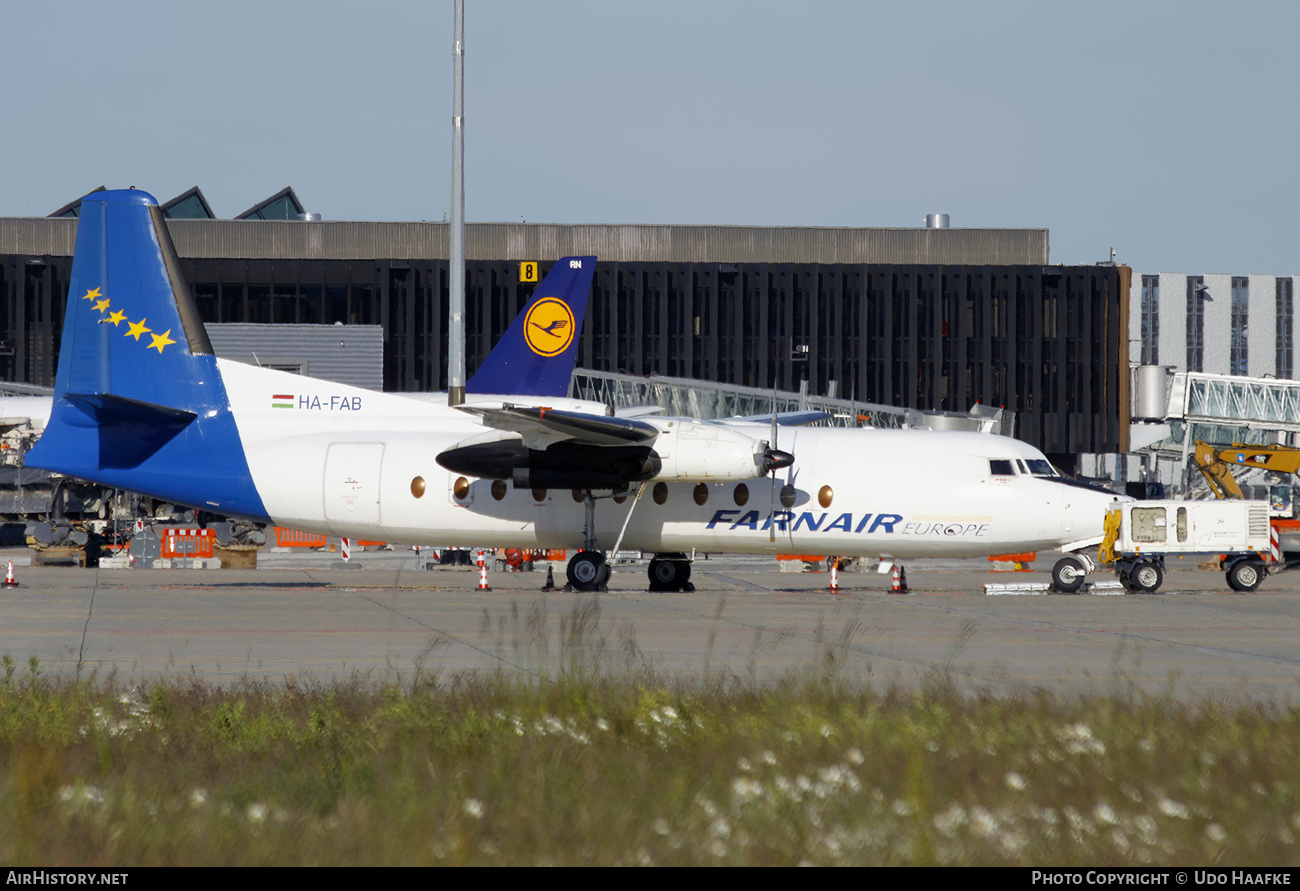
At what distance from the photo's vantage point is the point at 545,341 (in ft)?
112

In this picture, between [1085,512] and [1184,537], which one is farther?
[1184,537]

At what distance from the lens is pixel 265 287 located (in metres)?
77.9

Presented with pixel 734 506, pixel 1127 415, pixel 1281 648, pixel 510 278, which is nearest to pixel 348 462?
pixel 734 506

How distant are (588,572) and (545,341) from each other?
1190cm

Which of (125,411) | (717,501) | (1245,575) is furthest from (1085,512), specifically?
(125,411)

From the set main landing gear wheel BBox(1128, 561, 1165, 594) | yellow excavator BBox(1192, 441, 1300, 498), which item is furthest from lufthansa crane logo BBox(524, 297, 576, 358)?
yellow excavator BBox(1192, 441, 1300, 498)

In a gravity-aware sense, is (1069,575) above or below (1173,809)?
below

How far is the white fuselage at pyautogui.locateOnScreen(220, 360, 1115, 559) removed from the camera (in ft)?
76.8

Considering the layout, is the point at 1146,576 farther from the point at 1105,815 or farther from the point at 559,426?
the point at 1105,815

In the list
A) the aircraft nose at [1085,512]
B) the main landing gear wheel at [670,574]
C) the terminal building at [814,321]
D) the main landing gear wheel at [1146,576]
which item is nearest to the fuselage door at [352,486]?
the main landing gear wheel at [670,574]

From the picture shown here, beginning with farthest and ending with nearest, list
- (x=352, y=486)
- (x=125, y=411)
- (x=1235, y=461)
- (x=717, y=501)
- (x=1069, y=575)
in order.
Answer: (x=1235, y=461) → (x=1069, y=575) → (x=717, y=501) → (x=352, y=486) → (x=125, y=411)

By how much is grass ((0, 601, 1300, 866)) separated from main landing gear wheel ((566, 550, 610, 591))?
40.5 feet

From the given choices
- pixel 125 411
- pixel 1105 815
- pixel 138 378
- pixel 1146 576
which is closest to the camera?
pixel 1105 815
